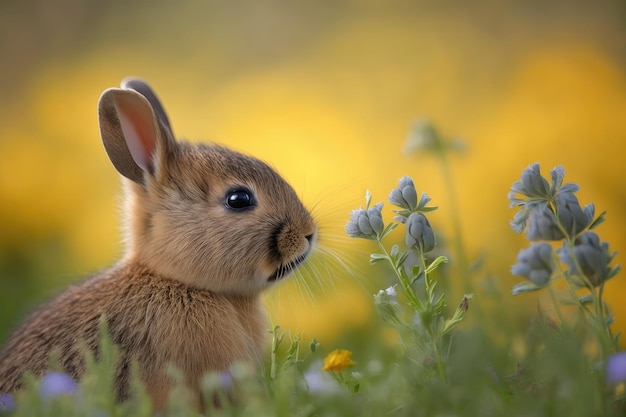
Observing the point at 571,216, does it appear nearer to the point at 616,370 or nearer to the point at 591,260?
the point at 591,260

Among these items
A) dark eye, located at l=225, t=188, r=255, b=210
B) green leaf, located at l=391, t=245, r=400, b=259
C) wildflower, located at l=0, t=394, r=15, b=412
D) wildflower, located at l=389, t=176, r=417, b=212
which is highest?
dark eye, located at l=225, t=188, r=255, b=210

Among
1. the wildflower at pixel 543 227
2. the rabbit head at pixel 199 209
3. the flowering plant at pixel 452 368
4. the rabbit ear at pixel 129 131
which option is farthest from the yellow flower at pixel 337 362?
the rabbit ear at pixel 129 131

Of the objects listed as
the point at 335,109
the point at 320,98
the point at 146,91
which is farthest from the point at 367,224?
the point at 320,98

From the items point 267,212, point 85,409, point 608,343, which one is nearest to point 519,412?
point 608,343

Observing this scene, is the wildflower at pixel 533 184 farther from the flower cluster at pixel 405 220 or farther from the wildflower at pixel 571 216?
the flower cluster at pixel 405 220

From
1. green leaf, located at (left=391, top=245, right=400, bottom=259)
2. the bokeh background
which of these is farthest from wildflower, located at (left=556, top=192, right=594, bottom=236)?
the bokeh background

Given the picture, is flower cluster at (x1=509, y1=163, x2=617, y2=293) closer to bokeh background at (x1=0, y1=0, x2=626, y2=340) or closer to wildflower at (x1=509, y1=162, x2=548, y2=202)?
wildflower at (x1=509, y1=162, x2=548, y2=202)
